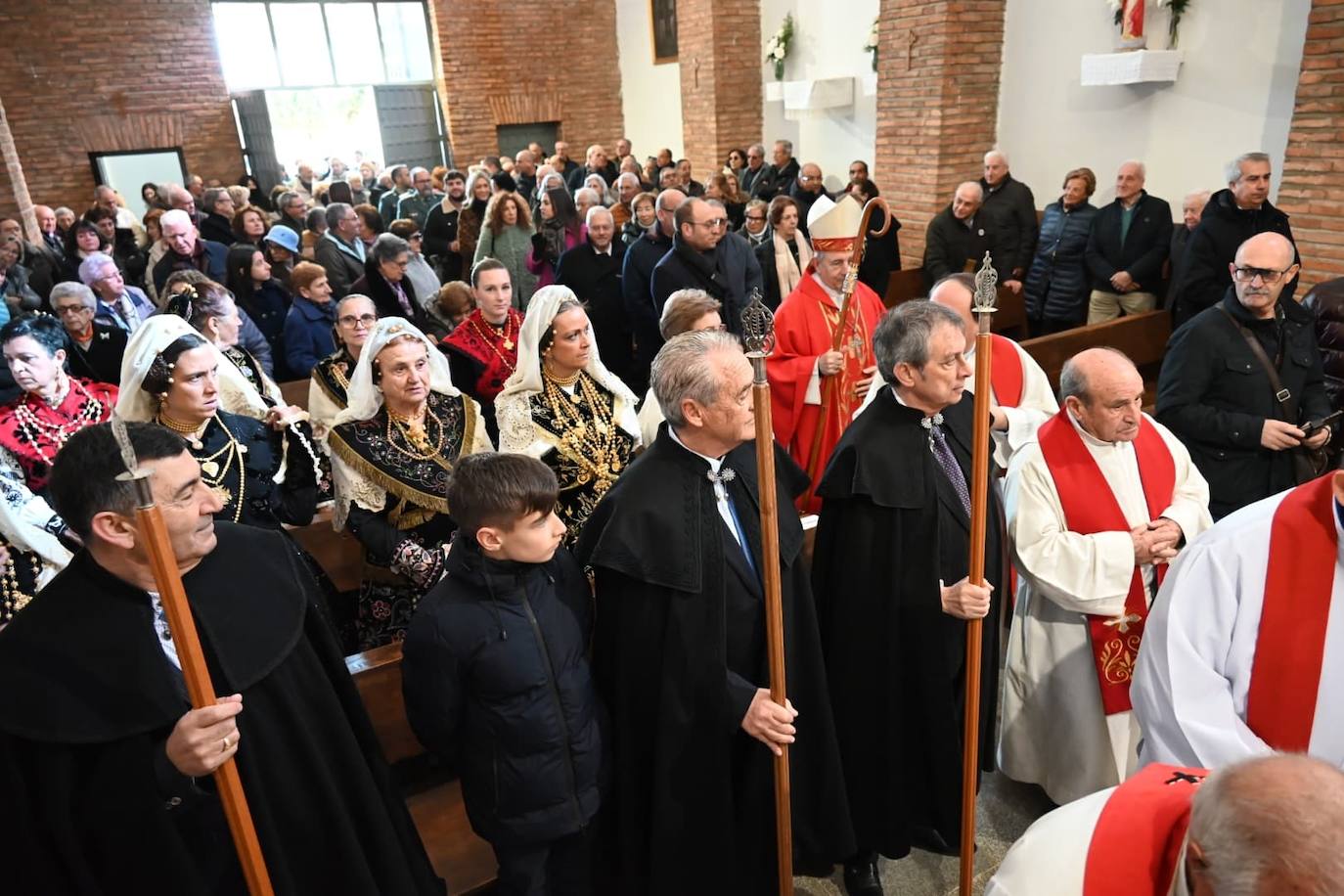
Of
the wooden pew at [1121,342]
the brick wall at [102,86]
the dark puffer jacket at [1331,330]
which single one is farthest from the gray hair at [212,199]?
the dark puffer jacket at [1331,330]

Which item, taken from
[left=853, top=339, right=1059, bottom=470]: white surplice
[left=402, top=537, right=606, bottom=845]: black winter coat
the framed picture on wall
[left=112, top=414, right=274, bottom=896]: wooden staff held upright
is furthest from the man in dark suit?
the framed picture on wall

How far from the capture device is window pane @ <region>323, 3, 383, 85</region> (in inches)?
663

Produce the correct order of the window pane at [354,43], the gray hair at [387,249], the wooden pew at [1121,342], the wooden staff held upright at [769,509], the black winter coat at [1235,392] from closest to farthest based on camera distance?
the wooden staff held upright at [769,509] → the black winter coat at [1235,392] → the wooden pew at [1121,342] → the gray hair at [387,249] → the window pane at [354,43]

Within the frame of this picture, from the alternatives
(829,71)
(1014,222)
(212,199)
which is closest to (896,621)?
(1014,222)

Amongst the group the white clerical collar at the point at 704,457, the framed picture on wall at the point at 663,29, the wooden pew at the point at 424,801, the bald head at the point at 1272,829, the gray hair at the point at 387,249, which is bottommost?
the wooden pew at the point at 424,801

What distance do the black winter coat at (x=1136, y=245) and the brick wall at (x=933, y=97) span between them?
7.36 feet

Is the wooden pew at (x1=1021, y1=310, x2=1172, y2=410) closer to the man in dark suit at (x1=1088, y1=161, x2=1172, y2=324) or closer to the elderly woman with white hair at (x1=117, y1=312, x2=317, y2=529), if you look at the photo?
the man in dark suit at (x1=1088, y1=161, x2=1172, y2=324)

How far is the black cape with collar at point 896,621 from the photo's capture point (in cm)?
279

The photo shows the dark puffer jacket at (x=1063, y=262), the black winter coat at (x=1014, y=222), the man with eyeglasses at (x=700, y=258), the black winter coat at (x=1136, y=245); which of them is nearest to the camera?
the man with eyeglasses at (x=700, y=258)

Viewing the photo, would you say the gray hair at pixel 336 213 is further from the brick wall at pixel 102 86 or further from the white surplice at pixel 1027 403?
the brick wall at pixel 102 86

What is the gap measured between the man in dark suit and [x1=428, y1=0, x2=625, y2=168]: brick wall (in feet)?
41.2

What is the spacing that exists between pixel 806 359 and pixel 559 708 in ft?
9.11

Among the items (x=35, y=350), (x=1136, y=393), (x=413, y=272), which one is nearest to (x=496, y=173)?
(x=413, y=272)

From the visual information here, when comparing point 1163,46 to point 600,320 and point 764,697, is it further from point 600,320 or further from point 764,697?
point 764,697
